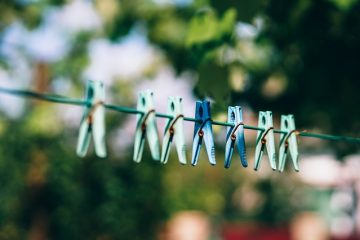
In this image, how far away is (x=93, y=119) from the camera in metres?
2.10

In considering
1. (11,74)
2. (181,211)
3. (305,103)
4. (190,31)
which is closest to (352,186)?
(305,103)

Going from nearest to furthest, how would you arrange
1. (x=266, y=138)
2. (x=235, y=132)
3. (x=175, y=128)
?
(x=175, y=128)
(x=235, y=132)
(x=266, y=138)

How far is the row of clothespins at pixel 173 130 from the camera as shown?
2098 millimetres

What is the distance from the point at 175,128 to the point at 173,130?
1cm

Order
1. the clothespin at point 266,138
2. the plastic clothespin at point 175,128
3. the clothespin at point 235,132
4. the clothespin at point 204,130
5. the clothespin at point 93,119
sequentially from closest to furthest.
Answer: the clothespin at point 93,119 < the plastic clothespin at point 175,128 < the clothespin at point 204,130 < the clothespin at point 235,132 < the clothespin at point 266,138

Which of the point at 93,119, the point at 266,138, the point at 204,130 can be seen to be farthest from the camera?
the point at 266,138

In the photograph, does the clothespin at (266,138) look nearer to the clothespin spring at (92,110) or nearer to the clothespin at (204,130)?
the clothespin at (204,130)

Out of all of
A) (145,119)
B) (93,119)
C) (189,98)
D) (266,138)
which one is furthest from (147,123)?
(189,98)

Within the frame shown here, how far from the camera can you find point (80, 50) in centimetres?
772

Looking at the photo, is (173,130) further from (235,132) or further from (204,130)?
(235,132)

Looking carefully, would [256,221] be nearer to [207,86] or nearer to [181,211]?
[181,211]

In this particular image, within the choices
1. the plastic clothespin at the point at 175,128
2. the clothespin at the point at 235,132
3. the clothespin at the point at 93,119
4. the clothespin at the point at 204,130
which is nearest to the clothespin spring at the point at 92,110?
the clothespin at the point at 93,119

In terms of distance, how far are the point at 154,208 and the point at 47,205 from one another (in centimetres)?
356

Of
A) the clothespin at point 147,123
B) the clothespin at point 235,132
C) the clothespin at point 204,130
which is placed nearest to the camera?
the clothespin at point 147,123
